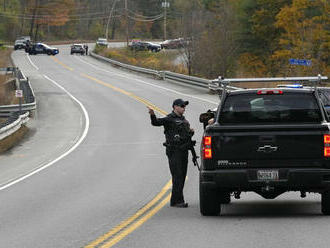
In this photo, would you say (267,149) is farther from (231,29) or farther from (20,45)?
(20,45)

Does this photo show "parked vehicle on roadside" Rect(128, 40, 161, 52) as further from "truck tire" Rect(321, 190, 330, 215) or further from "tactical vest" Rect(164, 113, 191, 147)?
"truck tire" Rect(321, 190, 330, 215)

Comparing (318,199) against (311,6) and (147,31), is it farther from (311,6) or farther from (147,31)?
(147,31)

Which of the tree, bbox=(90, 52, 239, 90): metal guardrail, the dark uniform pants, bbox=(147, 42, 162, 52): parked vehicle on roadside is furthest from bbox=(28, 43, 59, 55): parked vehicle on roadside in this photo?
the dark uniform pants

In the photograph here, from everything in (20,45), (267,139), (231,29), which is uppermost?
(231,29)

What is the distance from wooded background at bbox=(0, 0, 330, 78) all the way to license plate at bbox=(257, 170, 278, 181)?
4671cm

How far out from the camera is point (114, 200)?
15039mm

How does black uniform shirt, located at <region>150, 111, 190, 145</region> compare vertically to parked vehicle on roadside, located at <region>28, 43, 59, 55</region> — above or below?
below

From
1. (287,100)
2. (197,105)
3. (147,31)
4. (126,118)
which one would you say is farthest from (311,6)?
(147,31)

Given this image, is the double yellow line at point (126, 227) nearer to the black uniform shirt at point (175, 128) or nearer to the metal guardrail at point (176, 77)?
the black uniform shirt at point (175, 128)

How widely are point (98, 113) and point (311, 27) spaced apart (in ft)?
127

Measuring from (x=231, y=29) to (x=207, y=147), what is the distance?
78.8 meters

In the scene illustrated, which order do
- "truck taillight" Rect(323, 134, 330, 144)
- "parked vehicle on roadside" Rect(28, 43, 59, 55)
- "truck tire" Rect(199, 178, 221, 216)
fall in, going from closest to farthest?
"truck taillight" Rect(323, 134, 330, 144) < "truck tire" Rect(199, 178, 221, 216) < "parked vehicle on roadside" Rect(28, 43, 59, 55)

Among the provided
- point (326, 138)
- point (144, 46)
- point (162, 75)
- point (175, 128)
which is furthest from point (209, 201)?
point (144, 46)

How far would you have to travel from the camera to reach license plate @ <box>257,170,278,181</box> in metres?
11.5
